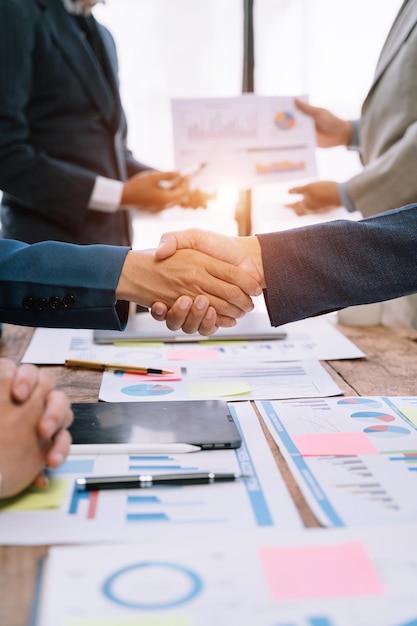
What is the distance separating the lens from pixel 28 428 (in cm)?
63

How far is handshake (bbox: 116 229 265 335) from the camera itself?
114 centimetres

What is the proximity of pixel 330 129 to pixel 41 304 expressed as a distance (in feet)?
4.30

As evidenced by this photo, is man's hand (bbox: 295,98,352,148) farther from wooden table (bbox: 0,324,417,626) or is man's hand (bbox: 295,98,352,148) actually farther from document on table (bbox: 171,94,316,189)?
wooden table (bbox: 0,324,417,626)

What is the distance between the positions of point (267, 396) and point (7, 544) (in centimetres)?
49

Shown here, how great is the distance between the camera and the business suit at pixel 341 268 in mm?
1034

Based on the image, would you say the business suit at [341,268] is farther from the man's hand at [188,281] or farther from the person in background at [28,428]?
the person in background at [28,428]

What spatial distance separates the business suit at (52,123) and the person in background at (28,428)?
1.46m

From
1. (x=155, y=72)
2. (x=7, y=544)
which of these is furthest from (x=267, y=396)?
(x=155, y=72)

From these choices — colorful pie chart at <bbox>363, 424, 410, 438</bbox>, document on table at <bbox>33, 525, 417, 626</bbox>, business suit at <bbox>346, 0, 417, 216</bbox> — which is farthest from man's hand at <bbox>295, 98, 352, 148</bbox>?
document on table at <bbox>33, 525, 417, 626</bbox>

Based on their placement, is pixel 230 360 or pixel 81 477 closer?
pixel 81 477

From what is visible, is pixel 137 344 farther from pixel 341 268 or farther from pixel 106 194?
pixel 106 194

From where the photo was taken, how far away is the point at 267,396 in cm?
95

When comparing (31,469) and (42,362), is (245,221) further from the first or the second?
(31,469)

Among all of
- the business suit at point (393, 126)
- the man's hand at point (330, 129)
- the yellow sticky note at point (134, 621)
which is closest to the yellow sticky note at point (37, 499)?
the yellow sticky note at point (134, 621)
